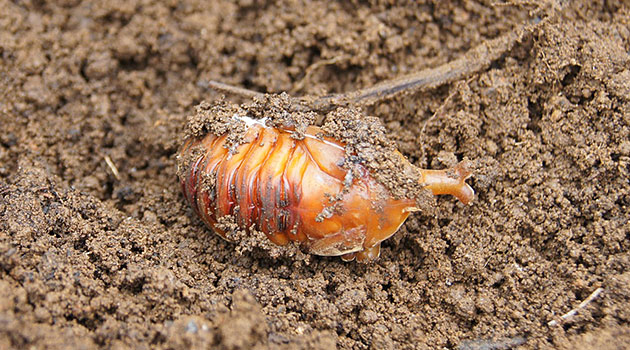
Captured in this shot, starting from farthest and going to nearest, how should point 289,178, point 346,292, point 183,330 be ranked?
1. point 346,292
2. point 289,178
3. point 183,330

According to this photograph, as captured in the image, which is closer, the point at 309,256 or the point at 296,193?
the point at 296,193

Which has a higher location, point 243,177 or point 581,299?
point 243,177

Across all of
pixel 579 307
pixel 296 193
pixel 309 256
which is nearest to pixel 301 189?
pixel 296 193

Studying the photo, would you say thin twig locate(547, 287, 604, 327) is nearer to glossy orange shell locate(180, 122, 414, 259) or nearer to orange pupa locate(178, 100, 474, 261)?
orange pupa locate(178, 100, 474, 261)

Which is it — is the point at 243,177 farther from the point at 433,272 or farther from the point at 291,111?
the point at 433,272

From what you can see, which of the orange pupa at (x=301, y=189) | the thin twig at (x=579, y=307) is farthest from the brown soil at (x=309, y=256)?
the orange pupa at (x=301, y=189)

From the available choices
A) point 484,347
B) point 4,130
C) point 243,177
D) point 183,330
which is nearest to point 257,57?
point 243,177

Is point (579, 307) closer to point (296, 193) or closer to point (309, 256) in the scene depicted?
point (309, 256)
